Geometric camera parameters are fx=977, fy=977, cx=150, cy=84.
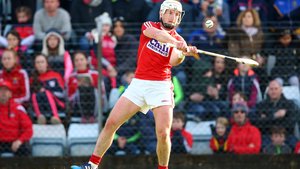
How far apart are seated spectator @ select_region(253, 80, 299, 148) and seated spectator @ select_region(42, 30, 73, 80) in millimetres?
2650

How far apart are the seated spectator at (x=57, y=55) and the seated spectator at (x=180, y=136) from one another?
1.59 m

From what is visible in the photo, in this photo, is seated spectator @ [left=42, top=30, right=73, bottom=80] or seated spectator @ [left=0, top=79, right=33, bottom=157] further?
seated spectator @ [left=42, top=30, right=73, bottom=80]

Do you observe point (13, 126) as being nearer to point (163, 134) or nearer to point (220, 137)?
point (220, 137)

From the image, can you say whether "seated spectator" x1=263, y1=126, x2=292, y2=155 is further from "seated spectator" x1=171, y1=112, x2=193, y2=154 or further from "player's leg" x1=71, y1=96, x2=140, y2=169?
"player's leg" x1=71, y1=96, x2=140, y2=169

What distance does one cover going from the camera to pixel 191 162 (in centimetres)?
1295

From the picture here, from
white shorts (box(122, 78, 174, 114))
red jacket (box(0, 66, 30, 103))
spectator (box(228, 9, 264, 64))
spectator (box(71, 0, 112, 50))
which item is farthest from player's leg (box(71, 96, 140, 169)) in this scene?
spectator (box(71, 0, 112, 50))

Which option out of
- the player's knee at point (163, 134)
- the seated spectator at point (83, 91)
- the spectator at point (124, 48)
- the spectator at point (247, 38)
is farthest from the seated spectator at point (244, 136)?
the player's knee at point (163, 134)

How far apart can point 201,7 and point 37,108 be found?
292 cm

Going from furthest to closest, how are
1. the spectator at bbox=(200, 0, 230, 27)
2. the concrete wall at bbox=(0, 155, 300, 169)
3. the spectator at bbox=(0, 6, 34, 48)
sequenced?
1. the spectator at bbox=(200, 0, 230, 27)
2. the spectator at bbox=(0, 6, 34, 48)
3. the concrete wall at bbox=(0, 155, 300, 169)

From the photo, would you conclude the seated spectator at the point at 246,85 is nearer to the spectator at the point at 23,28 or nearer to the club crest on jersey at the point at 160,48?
the spectator at the point at 23,28

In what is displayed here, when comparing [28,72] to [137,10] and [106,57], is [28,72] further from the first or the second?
[137,10]

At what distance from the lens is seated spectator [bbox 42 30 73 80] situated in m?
13.2

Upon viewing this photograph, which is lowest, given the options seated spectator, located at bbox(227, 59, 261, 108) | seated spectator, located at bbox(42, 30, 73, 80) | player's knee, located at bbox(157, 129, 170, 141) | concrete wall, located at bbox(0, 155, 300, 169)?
concrete wall, located at bbox(0, 155, 300, 169)

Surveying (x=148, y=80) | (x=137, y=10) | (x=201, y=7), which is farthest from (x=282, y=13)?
(x=148, y=80)
